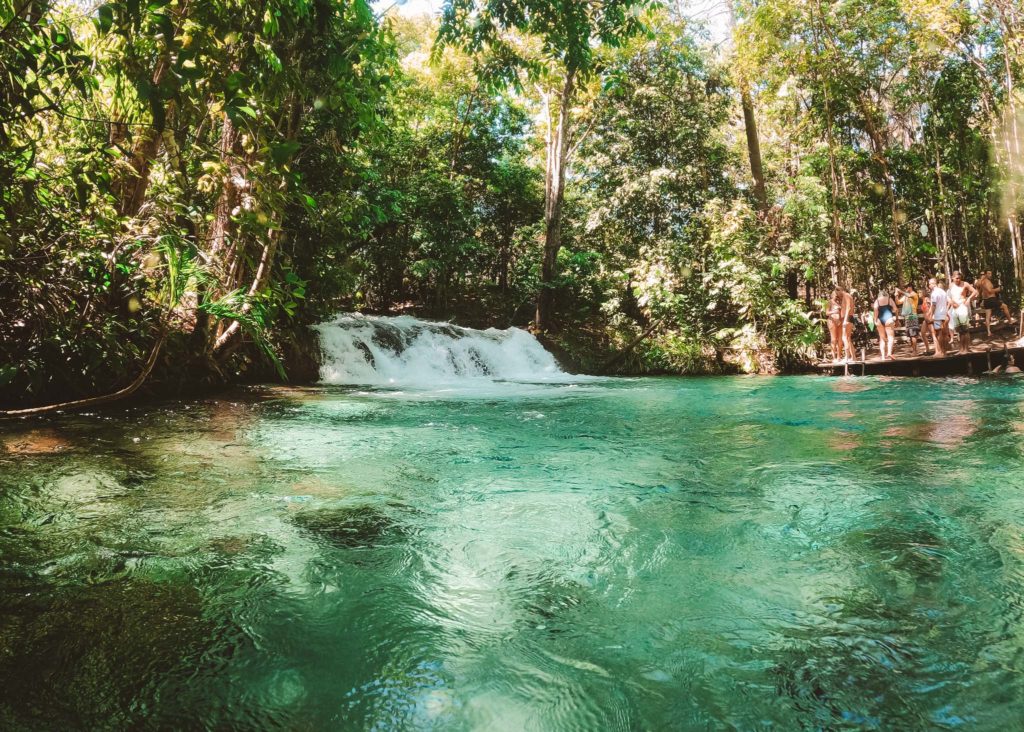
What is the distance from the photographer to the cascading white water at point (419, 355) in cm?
1258

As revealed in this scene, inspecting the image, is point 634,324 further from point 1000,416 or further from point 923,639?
point 923,639

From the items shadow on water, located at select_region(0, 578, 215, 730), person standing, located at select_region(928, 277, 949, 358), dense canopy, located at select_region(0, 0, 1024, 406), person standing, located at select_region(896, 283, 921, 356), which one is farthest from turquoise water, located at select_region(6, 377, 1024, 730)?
person standing, located at select_region(896, 283, 921, 356)

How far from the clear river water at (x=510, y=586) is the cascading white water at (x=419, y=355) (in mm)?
7413

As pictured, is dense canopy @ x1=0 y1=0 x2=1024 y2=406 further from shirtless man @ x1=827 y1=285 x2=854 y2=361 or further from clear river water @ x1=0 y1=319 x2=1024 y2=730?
clear river water @ x1=0 y1=319 x2=1024 y2=730

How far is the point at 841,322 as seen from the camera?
13547 millimetres

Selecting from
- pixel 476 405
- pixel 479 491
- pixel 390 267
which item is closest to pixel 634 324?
pixel 390 267

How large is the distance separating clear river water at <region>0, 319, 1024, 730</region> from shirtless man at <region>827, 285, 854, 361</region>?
857cm

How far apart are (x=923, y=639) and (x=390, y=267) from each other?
1750 centimetres

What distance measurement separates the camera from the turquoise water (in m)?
1.73

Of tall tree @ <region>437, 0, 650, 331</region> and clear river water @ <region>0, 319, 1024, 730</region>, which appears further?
tall tree @ <region>437, 0, 650, 331</region>

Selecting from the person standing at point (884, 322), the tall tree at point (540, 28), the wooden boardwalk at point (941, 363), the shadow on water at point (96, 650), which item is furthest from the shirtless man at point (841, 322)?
the shadow on water at point (96, 650)

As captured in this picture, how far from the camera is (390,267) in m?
18.3

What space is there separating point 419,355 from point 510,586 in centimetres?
1134

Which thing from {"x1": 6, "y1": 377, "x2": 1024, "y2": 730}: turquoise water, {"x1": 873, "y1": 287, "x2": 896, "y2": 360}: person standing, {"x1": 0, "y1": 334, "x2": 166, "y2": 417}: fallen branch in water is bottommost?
{"x1": 6, "y1": 377, "x2": 1024, "y2": 730}: turquoise water
